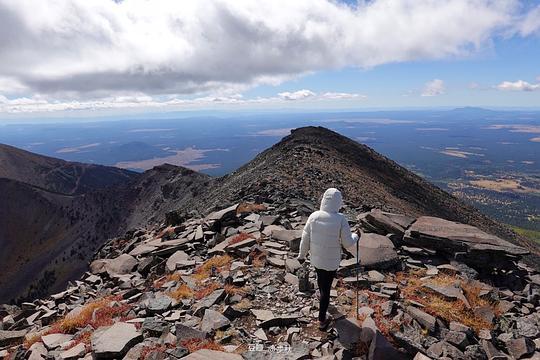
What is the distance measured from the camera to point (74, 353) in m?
10.3

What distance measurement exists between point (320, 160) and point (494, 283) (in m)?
26.0

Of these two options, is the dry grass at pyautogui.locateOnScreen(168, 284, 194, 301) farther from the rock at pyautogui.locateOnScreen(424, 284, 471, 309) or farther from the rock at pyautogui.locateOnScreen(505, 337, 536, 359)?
the rock at pyautogui.locateOnScreen(505, 337, 536, 359)

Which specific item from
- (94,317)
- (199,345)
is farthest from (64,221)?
(199,345)

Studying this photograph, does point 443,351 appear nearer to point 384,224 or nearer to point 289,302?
point 289,302

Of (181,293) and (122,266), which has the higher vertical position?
(181,293)

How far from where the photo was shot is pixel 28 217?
415ft

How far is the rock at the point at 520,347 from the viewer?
10.2 m

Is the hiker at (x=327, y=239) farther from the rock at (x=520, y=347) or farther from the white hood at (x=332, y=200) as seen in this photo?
the rock at (x=520, y=347)

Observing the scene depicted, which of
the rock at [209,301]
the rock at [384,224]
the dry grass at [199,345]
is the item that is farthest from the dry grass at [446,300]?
the dry grass at [199,345]

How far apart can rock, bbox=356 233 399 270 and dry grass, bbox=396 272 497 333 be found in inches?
29.5

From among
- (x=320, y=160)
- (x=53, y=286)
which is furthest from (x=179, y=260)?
(x=53, y=286)

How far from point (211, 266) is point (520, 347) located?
36.0ft

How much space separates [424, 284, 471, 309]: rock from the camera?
12031 millimetres

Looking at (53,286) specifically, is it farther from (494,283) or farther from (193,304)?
(494,283)
